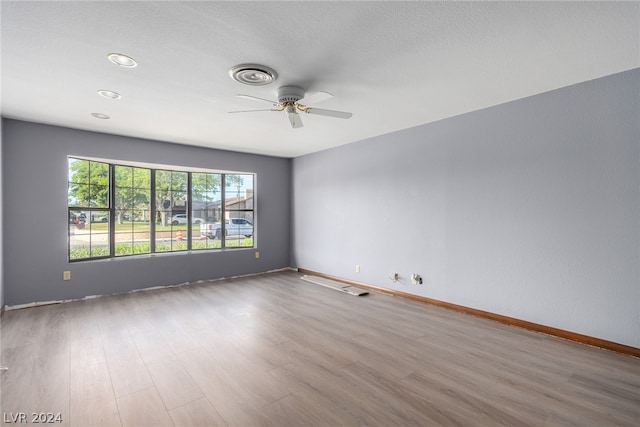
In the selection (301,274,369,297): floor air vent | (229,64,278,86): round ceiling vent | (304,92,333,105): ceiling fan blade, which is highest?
(304,92,333,105): ceiling fan blade

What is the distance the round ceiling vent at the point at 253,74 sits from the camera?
94.4 inches

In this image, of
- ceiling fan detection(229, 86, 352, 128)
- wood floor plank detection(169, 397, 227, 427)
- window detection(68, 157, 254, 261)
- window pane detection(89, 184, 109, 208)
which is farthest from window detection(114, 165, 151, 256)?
wood floor plank detection(169, 397, 227, 427)

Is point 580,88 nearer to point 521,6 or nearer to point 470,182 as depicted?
point 470,182

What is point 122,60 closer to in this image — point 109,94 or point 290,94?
point 109,94

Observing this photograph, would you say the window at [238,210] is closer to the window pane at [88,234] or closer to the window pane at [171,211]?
the window pane at [171,211]

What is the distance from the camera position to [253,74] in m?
2.49

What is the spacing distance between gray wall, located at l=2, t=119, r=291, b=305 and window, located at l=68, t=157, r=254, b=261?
0.23 metres

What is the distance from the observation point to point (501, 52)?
2.24 m

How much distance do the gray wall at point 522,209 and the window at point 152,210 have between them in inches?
100

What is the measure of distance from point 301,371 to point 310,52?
241 cm

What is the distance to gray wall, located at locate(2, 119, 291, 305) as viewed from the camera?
378 cm

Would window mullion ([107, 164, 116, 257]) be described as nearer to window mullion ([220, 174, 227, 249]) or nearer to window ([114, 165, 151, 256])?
window ([114, 165, 151, 256])

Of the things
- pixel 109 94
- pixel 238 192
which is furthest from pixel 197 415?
pixel 238 192

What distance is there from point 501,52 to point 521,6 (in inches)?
20.5
